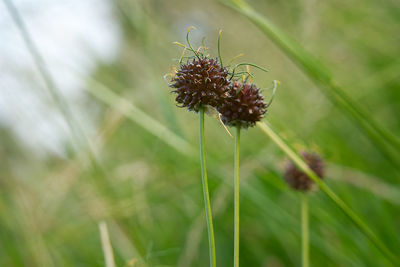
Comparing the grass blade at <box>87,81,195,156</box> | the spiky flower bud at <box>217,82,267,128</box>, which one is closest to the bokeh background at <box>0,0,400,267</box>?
the grass blade at <box>87,81,195,156</box>

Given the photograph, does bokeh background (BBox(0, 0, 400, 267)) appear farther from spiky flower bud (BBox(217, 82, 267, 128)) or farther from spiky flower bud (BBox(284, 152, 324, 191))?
spiky flower bud (BBox(217, 82, 267, 128))

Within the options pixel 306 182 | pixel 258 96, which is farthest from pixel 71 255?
pixel 258 96

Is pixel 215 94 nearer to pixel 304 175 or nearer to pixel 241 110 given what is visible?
pixel 241 110

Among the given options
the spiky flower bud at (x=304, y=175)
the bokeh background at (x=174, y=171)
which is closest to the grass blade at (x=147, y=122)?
the bokeh background at (x=174, y=171)

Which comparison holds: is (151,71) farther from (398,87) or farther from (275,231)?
(398,87)

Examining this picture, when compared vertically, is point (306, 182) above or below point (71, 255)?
below

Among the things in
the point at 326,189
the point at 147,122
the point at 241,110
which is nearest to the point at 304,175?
the point at 326,189
